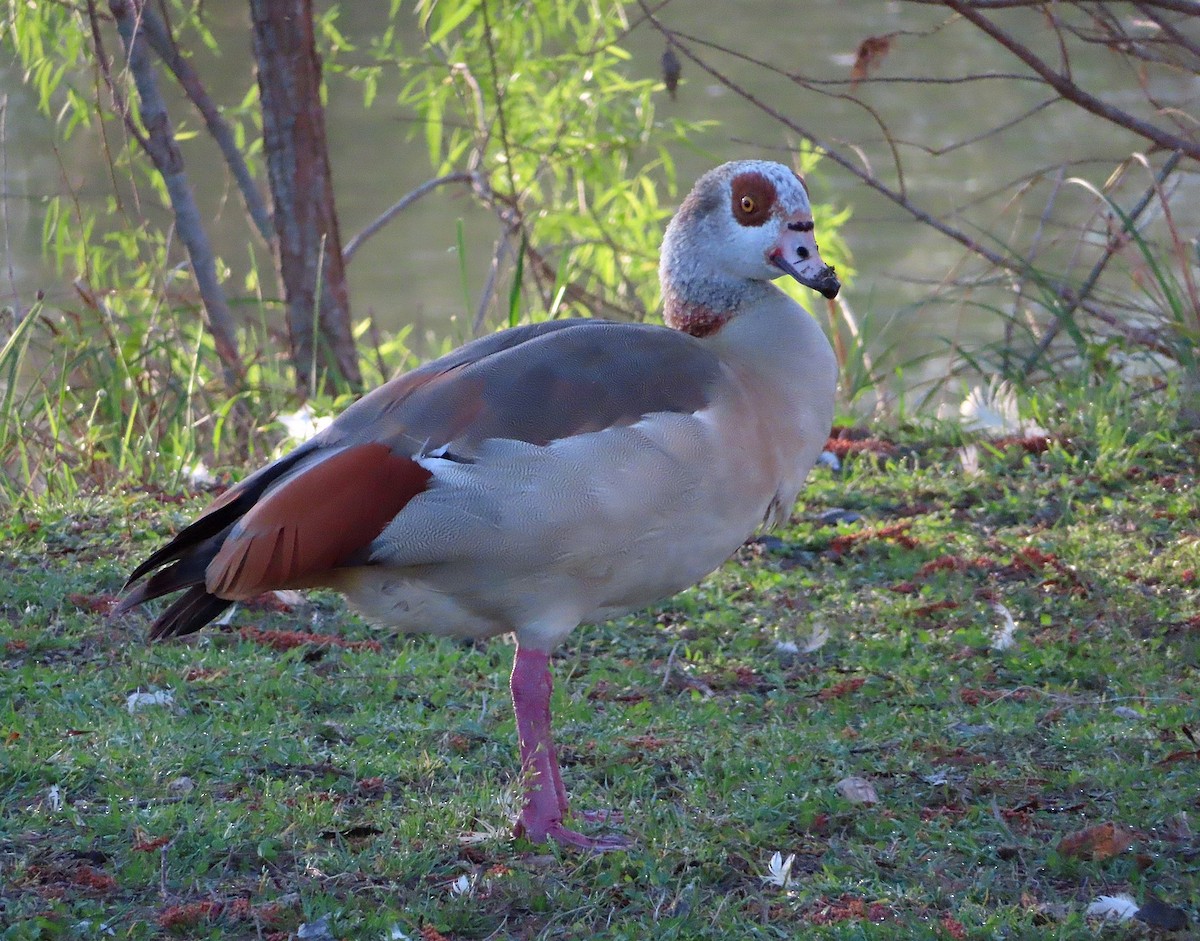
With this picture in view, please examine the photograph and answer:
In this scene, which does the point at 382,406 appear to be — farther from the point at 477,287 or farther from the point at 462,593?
the point at 477,287

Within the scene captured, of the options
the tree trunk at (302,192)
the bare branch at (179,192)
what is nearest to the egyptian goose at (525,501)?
the tree trunk at (302,192)

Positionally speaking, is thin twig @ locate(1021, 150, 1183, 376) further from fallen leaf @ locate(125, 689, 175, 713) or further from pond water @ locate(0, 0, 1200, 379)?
fallen leaf @ locate(125, 689, 175, 713)

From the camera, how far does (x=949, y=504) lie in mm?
5129

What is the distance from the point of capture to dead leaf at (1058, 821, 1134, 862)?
9.32ft

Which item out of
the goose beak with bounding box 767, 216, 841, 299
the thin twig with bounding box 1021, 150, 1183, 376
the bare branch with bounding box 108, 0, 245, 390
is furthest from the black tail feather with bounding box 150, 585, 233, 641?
the thin twig with bounding box 1021, 150, 1183, 376

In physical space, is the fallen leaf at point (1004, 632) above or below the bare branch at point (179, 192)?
below

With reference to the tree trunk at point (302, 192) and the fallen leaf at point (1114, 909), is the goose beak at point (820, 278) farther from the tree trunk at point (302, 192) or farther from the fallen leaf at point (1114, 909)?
the tree trunk at point (302, 192)

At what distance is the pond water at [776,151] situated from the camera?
11.3 metres

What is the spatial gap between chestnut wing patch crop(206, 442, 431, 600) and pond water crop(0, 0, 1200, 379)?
22.2 ft

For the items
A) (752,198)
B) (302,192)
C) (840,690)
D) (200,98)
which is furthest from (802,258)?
(200,98)

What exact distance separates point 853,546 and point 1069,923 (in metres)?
2.26

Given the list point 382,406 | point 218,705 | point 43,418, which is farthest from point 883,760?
point 43,418

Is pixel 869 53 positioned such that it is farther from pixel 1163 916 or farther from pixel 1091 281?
pixel 1163 916

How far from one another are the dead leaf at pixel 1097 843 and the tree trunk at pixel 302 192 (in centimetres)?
400
